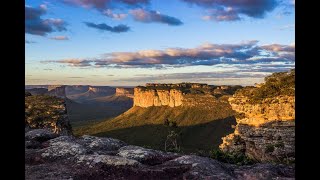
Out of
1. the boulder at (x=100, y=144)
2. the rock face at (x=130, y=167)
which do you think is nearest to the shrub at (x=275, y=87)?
the boulder at (x=100, y=144)

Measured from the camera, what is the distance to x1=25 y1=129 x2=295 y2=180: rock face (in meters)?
26.7

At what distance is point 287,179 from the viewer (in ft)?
84.4

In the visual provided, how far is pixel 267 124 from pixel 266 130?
209 inches

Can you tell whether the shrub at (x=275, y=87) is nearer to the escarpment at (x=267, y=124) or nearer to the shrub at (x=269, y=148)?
the escarpment at (x=267, y=124)

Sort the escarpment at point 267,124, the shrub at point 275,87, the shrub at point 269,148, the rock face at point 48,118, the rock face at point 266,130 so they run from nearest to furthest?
1. the rock face at point 266,130
2. the escarpment at point 267,124
3. the shrub at point 269,148
4. the shrub at point 275,87
5. the rock face at point 48,118

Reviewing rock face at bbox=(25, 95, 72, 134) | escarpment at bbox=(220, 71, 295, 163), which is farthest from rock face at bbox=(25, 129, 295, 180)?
rock face at bbox=(25, 95, 72, 134)

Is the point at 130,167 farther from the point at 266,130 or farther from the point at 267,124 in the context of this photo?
the point at 267,124

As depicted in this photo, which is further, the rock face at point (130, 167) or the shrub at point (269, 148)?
the shrub at point (269, 148)

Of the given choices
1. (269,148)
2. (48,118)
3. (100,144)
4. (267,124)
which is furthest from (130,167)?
(48,118)

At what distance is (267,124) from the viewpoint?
10444 cm

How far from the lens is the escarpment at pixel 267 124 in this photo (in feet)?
301

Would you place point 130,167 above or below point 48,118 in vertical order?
above

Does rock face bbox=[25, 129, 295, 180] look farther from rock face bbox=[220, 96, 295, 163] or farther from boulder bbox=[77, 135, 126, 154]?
rock face bbox=[220, 96, 295, 163]
